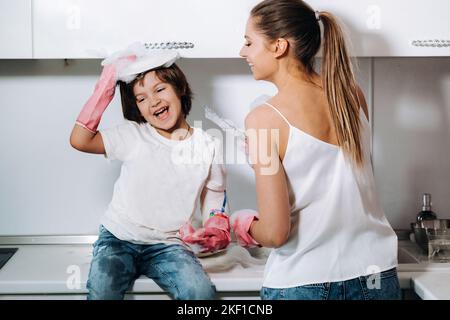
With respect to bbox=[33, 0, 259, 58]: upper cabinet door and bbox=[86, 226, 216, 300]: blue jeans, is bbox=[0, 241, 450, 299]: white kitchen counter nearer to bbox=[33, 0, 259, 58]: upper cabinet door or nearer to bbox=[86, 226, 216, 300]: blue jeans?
bbox=[86, 226, 216, 300]: blue jeans

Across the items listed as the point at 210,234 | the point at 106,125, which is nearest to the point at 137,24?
the point at 106,125

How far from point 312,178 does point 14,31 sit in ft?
2.26

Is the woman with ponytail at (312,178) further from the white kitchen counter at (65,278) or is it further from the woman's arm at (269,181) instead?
the white kitchen counter at (65,278)

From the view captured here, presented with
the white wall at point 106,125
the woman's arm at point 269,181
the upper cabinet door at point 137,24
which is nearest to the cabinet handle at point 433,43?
the white wall at point 106,125

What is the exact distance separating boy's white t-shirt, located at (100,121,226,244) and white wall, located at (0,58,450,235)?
0.46 ft

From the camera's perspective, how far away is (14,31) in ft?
4.45

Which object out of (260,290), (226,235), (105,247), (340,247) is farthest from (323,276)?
(105,247)

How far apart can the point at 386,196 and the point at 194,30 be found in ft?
2.10

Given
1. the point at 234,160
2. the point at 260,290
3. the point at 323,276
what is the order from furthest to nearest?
1. the point at 234,160
2. the point at 260,290
3. the point at 323,276

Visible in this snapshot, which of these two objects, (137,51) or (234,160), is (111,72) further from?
(234,160)

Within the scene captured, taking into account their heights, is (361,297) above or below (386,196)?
below

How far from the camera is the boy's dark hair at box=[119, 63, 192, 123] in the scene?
1445 mm
